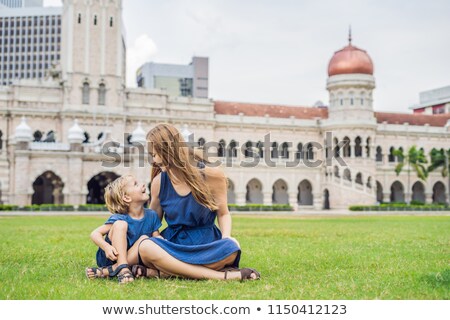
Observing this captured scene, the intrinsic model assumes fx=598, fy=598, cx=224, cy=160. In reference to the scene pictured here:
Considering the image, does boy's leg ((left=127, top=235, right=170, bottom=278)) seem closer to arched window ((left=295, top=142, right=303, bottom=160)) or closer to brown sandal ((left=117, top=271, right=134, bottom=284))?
brown sandal ((left=117, top=271, right=134, bottom=284))

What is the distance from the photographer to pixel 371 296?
6395 mm

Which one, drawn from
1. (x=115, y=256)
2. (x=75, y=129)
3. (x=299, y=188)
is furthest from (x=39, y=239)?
(x=299, y=188)

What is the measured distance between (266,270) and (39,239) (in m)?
8.15

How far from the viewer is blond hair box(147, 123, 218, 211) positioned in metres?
7.66

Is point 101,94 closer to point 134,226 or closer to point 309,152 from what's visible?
point 309,152

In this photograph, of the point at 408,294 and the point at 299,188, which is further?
the point at 299,188

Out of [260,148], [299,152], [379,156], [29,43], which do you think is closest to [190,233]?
[260,148]

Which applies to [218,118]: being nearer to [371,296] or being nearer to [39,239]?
[39,239]

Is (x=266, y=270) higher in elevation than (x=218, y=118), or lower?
lower

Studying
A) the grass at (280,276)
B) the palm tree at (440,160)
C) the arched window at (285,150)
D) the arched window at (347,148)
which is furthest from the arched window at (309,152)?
the grass at (280,276)

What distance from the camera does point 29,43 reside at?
111m

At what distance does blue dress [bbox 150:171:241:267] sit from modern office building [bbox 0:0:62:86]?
10687 centimetres

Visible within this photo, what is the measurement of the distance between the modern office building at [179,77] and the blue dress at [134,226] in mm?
87808
